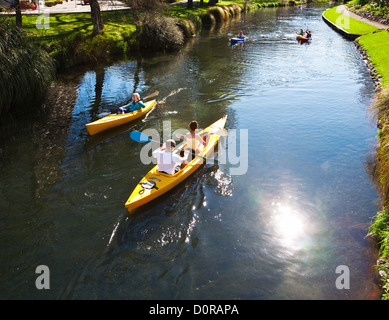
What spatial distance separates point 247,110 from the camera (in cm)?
1359

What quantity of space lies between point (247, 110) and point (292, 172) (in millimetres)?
5146

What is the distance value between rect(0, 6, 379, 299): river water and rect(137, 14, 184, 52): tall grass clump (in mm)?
8441

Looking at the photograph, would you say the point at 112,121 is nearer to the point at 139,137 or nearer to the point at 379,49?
the point at 139,137

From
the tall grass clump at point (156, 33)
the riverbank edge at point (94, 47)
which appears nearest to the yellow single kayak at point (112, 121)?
the riverbank edge at point (94, 47)

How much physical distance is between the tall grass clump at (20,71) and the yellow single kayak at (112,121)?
3.42 m

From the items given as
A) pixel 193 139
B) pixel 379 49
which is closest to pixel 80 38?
pixel 193 139

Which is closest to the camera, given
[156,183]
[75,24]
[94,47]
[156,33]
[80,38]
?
[156,183]

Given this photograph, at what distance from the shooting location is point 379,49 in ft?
68.7

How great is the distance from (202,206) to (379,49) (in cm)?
2008

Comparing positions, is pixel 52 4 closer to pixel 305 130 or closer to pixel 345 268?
pixel 305 130

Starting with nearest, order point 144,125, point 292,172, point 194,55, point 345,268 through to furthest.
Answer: point 345,268 → point 292,172 → point 144,125 → point 194,55

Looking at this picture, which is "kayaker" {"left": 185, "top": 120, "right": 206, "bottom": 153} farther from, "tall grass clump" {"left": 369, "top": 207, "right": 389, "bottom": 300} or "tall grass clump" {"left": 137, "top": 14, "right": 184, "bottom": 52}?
"tall grass clump" {"left": 137, "top": 14, "right": 184, "bottom": 52}

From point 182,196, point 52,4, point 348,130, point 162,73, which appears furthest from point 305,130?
point 52,4

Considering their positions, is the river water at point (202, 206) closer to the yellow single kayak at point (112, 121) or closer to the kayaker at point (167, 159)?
the yellow single kayak at point (112, 121)
